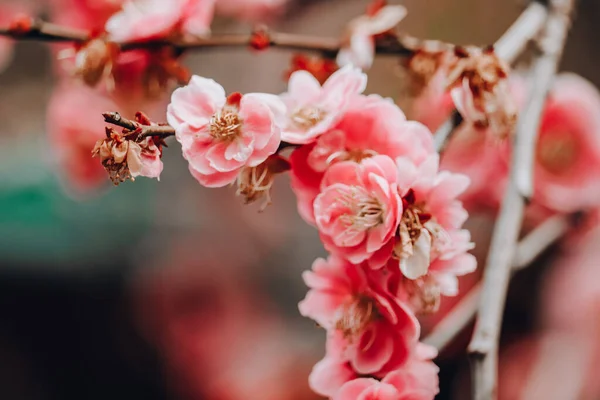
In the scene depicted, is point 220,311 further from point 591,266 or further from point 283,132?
point 283,132

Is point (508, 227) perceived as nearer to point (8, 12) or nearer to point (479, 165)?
point (479, 165)

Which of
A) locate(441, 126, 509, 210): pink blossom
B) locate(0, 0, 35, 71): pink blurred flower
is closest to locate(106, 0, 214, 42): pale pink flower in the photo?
locate(441, 126, 509, 210): pink blossom

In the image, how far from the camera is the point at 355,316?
0.27 meters

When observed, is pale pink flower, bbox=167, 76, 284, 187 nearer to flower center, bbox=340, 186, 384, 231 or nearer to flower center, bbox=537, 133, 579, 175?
flower center, bbox=340, 186, 384, 231

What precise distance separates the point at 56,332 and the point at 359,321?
2.32 ft

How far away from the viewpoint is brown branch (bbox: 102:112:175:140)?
0.22m

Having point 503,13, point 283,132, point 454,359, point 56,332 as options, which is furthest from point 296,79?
point 56,332

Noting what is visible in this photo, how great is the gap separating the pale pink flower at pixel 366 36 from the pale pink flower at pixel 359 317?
6.0 inches

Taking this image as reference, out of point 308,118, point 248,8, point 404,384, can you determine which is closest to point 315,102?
point 308,118

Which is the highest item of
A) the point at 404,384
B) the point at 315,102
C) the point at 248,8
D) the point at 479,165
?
the point at 248,8

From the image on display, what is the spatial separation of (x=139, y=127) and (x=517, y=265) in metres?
0.26

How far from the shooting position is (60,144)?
558 mm

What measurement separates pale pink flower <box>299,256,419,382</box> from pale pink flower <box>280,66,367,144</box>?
0.06 metres

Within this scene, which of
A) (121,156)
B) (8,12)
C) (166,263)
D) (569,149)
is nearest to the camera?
(121,156)
